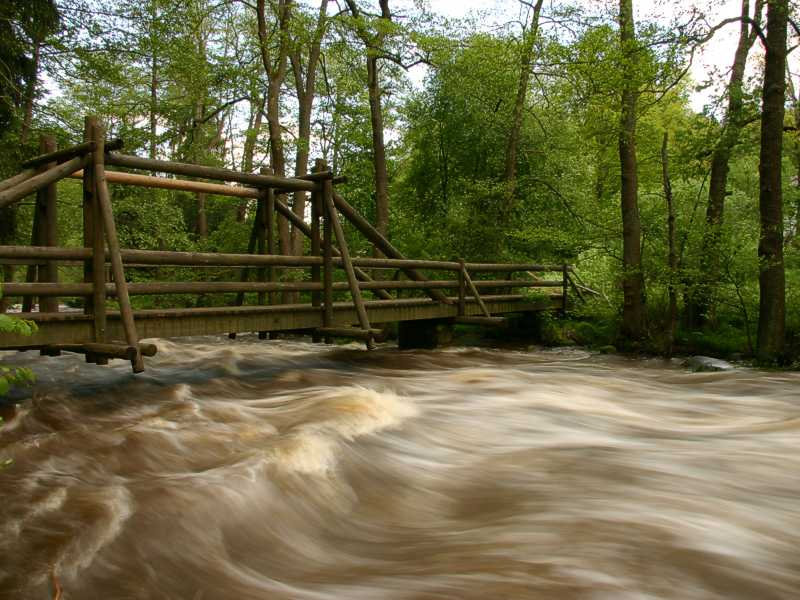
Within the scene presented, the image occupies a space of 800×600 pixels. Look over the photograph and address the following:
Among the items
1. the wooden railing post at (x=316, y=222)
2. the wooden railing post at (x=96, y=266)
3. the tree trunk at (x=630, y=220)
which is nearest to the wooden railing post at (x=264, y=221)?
the wooden railing post at (x=316, y=222)

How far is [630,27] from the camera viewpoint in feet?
38.4

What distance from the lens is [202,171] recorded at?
7.38 metres

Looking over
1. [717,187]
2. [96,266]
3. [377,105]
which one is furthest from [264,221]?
[717,187]

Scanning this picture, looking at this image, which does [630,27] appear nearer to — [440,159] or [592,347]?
[592,347]

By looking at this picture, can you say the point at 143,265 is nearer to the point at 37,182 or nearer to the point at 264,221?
the point at 37,182

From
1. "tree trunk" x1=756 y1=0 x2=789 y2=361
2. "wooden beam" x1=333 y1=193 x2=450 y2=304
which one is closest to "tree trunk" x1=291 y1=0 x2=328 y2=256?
"wooden beam" x1=333 y1=193 x2=450 y2=304

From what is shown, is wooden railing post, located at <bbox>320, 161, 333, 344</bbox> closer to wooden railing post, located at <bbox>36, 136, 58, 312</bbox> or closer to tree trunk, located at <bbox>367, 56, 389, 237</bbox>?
wooden railing post, located at <bbox>36, 136, 58, 312</bbox>

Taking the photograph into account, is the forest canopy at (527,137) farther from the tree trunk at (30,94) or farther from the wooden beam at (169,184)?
the wooden beam at (169,184)

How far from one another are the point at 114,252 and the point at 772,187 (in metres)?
9.38

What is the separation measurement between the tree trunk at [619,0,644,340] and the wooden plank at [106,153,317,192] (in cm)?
654

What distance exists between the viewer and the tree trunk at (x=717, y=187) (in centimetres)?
1098

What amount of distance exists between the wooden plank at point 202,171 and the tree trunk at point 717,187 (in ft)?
22.9

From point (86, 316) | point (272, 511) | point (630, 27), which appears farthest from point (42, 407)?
point (630, 27)

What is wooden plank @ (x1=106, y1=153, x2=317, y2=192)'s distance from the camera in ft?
22.3
